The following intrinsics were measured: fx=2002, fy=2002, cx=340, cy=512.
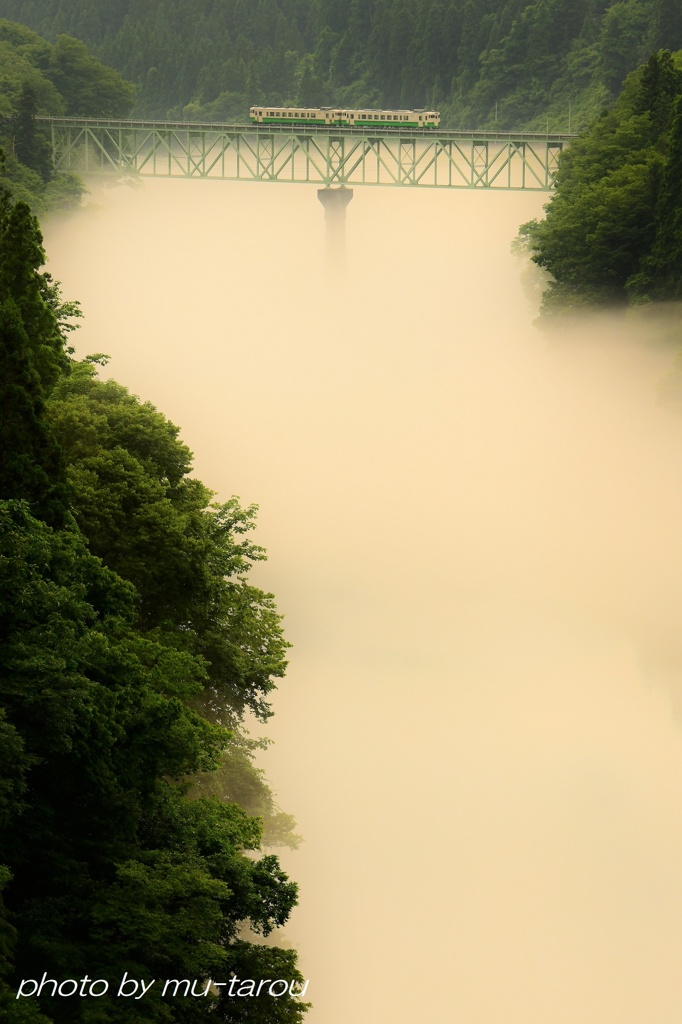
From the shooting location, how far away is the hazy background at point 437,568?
47094 mm

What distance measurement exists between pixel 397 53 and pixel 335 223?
152 feet

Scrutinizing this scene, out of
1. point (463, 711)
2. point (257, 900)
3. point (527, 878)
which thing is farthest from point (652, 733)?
point (257, 900)

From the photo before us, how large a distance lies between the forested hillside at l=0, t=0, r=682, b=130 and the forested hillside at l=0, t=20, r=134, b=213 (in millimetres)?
29140

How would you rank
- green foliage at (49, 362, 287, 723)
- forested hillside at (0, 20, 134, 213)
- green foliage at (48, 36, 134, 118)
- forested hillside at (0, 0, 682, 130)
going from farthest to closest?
forested hillside at (0, 0, 682, 130), green foliage at (48, 36, 134, 118), forested hillside at (0, 20, 134, 213), green foliage at (49, 362, 287, 723)

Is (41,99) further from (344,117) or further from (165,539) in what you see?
(165,539)

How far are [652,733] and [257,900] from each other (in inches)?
969

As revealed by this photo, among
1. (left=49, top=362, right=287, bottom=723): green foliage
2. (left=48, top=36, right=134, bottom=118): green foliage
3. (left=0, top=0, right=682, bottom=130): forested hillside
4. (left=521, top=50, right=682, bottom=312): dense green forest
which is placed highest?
(left=0, top=0, right=682, bottom=130): forested hillside

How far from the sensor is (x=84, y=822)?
109ft

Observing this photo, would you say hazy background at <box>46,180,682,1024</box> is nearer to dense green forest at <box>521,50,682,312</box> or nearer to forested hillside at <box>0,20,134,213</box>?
dense green forest at <box>521,50,682,312</box>

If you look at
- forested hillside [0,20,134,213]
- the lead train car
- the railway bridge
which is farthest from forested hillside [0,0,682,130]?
forested hillside [0,20,134,213]

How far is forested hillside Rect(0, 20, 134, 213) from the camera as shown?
11556 centimetres

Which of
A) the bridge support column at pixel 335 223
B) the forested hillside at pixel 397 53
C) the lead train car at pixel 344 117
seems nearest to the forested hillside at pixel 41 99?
the lead train car at pixel 344 117

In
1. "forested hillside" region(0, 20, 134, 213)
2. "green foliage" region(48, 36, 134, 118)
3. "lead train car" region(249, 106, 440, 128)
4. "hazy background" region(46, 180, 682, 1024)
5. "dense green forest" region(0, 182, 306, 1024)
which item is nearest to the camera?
"dense green forest" region(0, 182, 306, 1024)

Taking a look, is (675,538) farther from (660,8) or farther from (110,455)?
(660,8)
